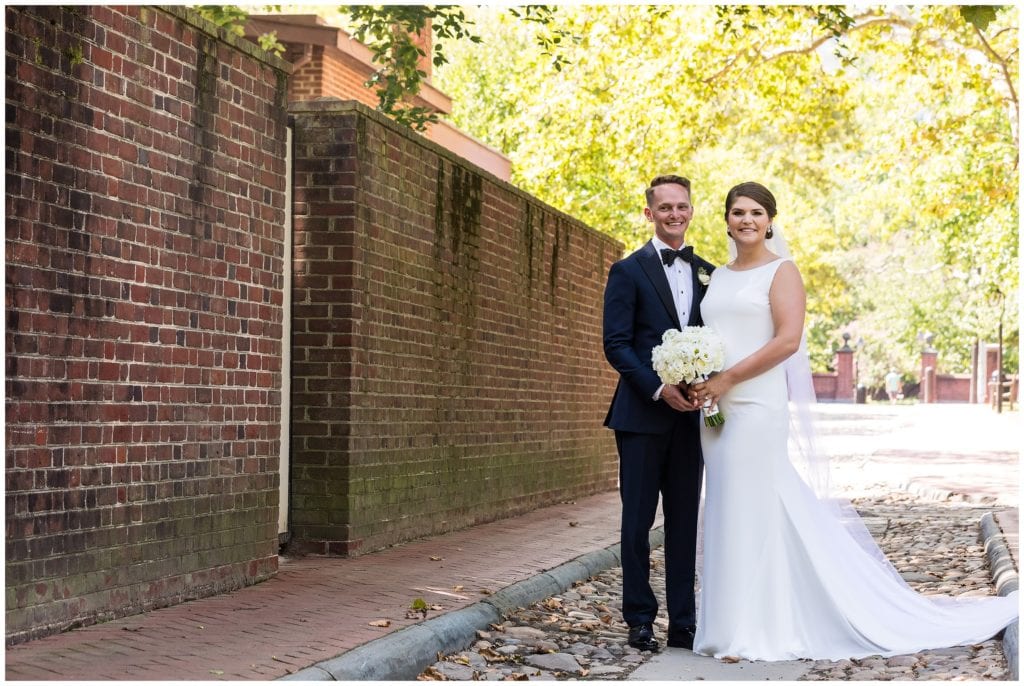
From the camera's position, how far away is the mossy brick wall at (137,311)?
5844 mm

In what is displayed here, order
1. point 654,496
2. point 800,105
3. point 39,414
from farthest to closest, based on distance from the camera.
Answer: point 800,105
point 654,496
point 39,414

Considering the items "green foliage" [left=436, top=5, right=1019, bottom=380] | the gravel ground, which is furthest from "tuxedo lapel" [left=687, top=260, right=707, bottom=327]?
"green foliage" [left=436, top=5, right=1019, bottom=380]

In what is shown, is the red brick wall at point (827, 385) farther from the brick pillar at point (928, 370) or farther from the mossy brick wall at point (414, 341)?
the mossy brick wall at point (414, 341)

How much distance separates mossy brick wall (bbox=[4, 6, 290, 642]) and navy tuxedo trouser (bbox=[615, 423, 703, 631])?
2.32m

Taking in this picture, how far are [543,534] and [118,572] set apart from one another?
534cm

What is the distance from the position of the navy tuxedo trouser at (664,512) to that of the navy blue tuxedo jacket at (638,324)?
9 cm

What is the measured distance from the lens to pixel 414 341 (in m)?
10.6

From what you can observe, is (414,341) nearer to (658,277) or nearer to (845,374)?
(658,277)

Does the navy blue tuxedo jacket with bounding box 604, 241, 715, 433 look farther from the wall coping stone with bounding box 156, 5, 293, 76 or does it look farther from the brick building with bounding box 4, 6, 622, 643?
the wall coping stone with bounding box 156, 5, 293, 76

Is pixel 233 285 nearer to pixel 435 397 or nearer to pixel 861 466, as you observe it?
pixel 435 397

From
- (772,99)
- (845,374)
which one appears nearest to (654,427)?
(772,99)

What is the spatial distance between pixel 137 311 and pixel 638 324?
2.59 meters

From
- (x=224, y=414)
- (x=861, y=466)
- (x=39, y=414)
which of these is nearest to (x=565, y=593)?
(x=224, y=414)

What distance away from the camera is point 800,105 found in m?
22.7
